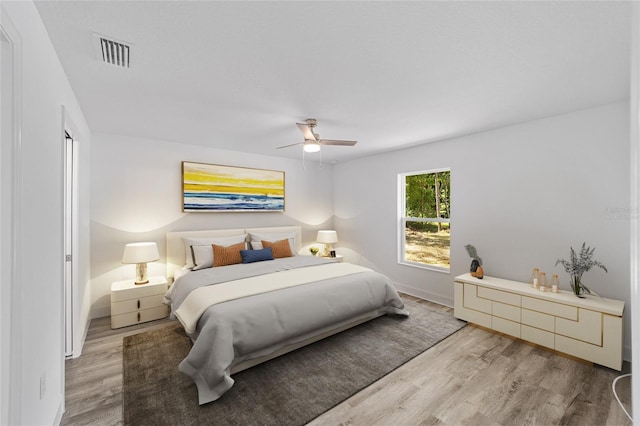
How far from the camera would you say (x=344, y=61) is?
1.91 metres

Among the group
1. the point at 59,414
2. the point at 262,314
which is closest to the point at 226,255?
the point at 262,314

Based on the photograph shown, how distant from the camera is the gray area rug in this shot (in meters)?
1.89

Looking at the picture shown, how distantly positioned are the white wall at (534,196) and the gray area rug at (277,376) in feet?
3.78

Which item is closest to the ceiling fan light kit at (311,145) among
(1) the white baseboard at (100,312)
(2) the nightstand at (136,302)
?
(2) the nightstand at (136,302)

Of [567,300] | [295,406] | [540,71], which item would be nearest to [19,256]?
[295,406]

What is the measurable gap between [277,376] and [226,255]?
2.03 metres

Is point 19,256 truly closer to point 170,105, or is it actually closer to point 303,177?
point 170,105

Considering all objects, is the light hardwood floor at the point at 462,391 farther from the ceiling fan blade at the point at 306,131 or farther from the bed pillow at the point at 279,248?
the ceiling fan blade at the point at 306,131

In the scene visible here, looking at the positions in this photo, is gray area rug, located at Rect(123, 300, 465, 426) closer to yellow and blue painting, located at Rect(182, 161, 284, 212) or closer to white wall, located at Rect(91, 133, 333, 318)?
white wall, located at Rect(91, 133, 333, 318)

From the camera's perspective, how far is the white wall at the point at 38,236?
1217mm

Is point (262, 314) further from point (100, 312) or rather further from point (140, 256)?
point (100, 312)

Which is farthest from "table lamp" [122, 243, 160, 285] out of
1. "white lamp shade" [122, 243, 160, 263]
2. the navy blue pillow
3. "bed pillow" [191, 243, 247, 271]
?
the navy blue pillow

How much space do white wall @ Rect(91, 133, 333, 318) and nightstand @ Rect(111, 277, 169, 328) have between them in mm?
378

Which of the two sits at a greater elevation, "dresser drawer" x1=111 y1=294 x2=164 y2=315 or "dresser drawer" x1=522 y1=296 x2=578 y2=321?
"dresser drawer" x1=522 y1=296 x2=578 y2=321
